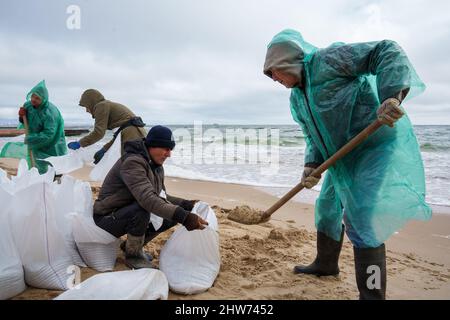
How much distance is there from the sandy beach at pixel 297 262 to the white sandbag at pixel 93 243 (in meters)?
0.07

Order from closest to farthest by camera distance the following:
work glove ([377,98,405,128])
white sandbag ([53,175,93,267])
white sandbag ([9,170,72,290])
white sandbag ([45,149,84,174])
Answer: work glove ([377,98,405,128])
white sandbag ([9,170,72,290])
white sandbag ([53,175,93,267])
white sandbag ([45,149,84,174])

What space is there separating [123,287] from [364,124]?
1.55 meters

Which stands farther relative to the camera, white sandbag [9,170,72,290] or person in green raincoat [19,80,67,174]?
person in green raincoat [19,80,67,174]

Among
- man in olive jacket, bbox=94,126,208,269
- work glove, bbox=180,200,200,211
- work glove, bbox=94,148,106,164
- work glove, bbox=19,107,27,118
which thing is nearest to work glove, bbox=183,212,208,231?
man in olive jacket, bbox=94,126,208,269

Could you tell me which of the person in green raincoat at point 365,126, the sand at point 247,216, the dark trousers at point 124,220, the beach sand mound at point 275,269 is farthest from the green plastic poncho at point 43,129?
the person in green raincoat at point 365,126

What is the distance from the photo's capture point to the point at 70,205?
2.27 meters

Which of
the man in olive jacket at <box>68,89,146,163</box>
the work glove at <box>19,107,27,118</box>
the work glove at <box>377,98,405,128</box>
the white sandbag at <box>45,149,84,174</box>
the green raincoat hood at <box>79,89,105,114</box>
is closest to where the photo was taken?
the work glove at <box>377,98,405,128</box>

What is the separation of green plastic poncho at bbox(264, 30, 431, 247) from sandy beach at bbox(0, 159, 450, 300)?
63 cm

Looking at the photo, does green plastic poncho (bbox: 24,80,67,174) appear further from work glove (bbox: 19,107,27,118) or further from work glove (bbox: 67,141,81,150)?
work glove (bbox: 67,141,81,150)

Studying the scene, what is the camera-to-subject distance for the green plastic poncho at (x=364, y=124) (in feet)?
5.86

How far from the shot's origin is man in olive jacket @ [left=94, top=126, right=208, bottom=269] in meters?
2.08

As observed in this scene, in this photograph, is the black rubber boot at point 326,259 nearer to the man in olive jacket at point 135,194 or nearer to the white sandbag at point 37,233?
the man in olive jacket at point 135,194

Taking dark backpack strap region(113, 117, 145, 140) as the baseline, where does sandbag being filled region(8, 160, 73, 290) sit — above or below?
below
